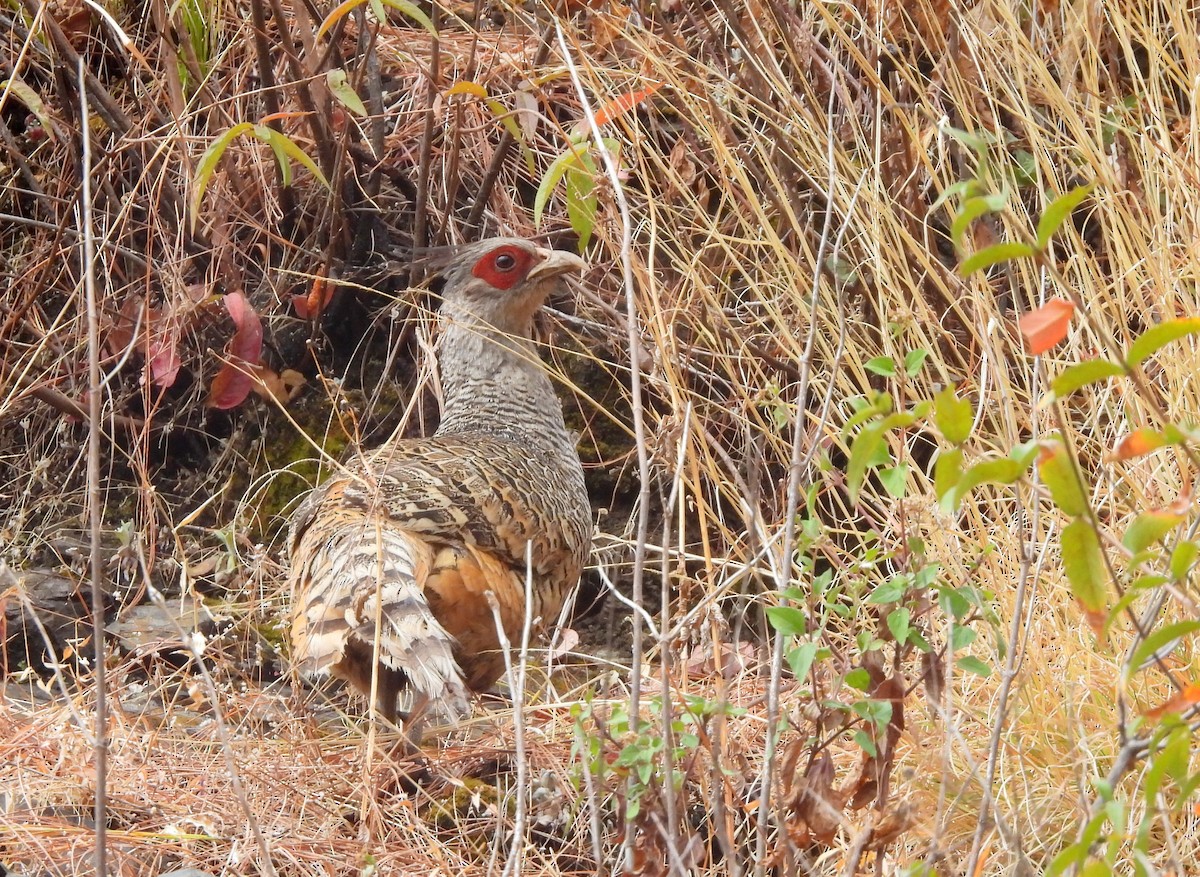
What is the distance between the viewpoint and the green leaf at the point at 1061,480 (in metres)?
1.34

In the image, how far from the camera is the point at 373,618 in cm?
321

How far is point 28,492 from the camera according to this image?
209 inches

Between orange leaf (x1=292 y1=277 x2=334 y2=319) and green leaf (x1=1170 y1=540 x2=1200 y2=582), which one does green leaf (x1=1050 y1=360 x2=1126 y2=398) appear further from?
orange leaf (x1=292 y1=277 x2=334 y2=319)

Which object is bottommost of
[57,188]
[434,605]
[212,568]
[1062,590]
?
[212,568]

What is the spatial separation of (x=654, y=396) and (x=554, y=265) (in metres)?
0.73

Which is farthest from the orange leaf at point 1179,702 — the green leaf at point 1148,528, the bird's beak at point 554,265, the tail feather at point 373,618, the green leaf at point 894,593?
the bird's beak at point 554,265

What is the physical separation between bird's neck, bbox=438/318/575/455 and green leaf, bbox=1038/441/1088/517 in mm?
3250

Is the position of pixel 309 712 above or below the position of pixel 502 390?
below

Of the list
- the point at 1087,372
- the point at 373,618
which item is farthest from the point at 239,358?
the point at 1087,372

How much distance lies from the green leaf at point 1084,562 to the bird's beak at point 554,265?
3165 mm

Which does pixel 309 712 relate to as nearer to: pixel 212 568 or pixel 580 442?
pixel 212 568

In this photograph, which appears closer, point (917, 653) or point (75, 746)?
point (917, 653)

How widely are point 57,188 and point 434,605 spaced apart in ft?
9.28

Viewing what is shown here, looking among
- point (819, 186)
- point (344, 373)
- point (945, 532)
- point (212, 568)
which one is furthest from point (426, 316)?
point (945, 532)
